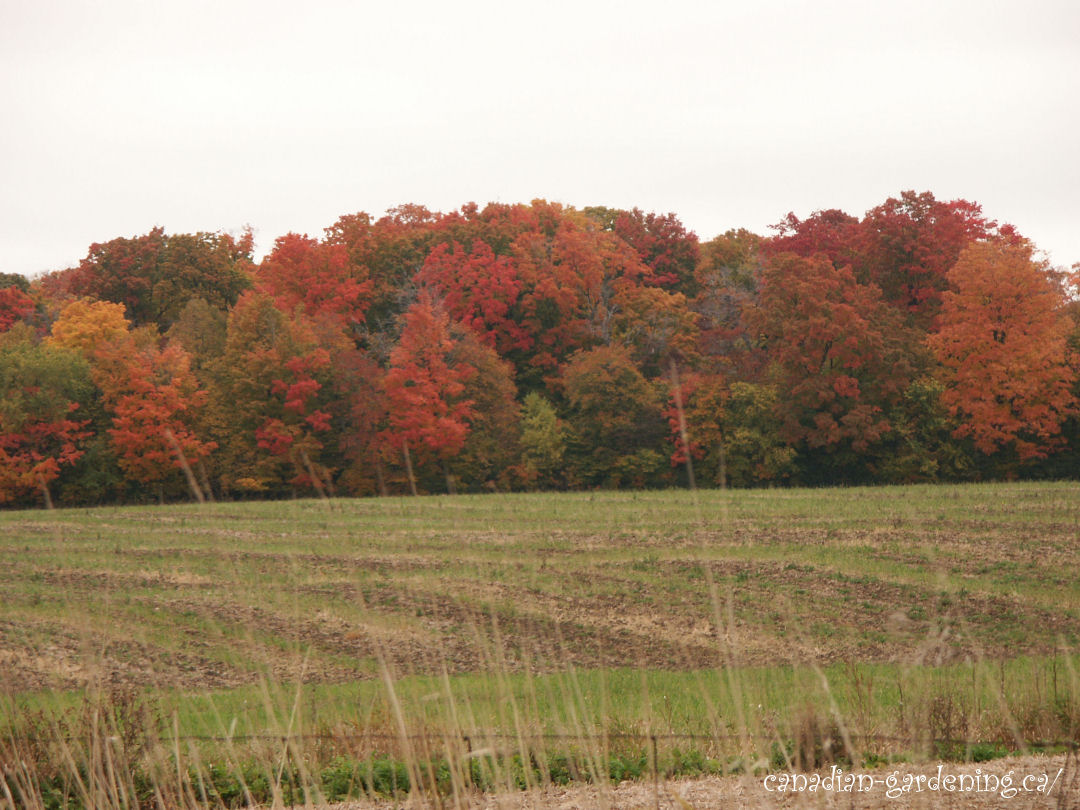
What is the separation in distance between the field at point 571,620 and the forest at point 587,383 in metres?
10.5

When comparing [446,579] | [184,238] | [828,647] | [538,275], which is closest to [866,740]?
[828,647]

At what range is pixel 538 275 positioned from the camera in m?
53.8

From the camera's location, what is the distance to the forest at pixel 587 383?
42.5 m

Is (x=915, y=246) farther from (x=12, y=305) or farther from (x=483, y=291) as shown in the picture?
(x=12, y=305)

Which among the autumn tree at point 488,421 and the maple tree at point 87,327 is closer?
the autumn tree at point 488,421

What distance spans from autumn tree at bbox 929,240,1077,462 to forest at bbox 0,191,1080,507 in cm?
10

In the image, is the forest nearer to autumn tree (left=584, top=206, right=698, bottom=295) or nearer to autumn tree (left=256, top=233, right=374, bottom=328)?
autumn tree (left=256, top=233, right=374, bottom=328)

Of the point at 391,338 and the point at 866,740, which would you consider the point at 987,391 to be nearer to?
the point at 391,338

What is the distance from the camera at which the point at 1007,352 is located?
138ft

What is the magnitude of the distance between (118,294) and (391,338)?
19.1 meters

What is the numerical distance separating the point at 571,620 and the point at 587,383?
2896 cm

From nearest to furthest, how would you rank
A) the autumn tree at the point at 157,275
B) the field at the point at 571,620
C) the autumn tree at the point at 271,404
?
the field at the point at 571,620 → the autumn tree at the point at 271,404 → the autumn tree at the point at 157,275

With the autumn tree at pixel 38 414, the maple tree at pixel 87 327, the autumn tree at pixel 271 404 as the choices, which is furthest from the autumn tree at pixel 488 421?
the autumn tree at pixel 38 414

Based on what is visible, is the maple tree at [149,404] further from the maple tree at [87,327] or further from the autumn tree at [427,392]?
the autumn tree at [427,392]
